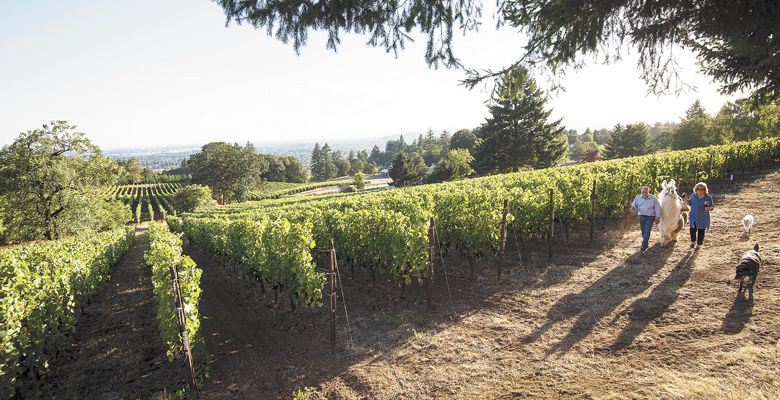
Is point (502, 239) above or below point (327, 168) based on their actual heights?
below

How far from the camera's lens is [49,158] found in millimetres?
28141

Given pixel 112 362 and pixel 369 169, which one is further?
pixel 369 169

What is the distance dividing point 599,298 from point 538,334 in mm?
2102

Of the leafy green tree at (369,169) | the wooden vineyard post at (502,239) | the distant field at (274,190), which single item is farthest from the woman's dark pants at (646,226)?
the leafy green tree at (369,169)

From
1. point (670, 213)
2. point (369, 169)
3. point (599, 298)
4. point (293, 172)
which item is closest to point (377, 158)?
point (369, 169)

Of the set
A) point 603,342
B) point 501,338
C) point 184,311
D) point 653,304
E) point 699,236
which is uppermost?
point 699,236

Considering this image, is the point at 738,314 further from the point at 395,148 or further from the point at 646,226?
the point at 395,148

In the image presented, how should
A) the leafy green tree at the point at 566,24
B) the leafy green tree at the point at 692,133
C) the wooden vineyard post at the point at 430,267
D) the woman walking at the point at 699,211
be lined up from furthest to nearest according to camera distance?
the leafy green tree at the point at 692,133 < the woman walking at the point at 699,211 < the wooden vineyard post at the point at 430,267 < the leafy green tree at the point at 566,24

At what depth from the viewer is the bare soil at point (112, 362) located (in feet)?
20.4

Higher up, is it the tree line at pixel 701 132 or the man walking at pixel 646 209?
the tree line at pixel 701 132

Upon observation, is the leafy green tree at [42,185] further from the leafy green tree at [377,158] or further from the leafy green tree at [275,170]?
the leafy green tree at [377,158]

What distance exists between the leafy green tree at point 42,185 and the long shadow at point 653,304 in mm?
Result: 37318

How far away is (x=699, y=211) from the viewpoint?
9.29 meters

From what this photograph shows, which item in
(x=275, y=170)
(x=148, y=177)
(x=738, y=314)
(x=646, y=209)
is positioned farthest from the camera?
(x=148, y=177)
